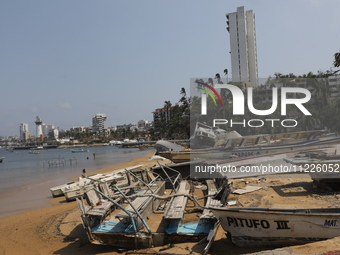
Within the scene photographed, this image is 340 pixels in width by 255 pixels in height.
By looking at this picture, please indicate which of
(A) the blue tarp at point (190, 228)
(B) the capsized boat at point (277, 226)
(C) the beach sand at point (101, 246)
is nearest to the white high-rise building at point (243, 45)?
(C) the beach sand at point (101, 246)

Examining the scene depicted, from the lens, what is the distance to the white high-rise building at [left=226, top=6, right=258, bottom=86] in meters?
58.5

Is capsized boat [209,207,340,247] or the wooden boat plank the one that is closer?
capsized boat [209,207,340,247]

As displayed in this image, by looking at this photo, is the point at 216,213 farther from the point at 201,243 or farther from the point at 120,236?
the point at 120,236

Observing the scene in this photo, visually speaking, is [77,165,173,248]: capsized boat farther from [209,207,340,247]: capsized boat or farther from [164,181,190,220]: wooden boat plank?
[209,207,340,247]: capsized boat

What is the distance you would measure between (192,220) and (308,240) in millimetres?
3338

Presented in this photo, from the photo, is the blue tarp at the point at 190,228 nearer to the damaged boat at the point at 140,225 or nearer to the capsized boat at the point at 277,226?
the damaged boat at the point at 140,225

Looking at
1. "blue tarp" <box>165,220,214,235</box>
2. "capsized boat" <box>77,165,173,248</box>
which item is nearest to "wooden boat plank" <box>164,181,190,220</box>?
"blue tarp" <box>165,220,214,235</box>

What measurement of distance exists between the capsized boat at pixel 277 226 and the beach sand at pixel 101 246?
12.9 inches

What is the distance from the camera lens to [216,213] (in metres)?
7.08

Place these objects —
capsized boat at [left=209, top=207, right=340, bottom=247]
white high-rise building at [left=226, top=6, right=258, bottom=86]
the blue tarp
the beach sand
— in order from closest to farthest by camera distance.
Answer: capsized boat at [left=209, top=207, right=340, bottom=247] < the beach sand < the blue tarp < white high-rise building at [left=226, top=6, right=258, bottom=86]

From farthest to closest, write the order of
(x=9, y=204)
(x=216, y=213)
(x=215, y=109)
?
(x=215, y=109)
(x=9, y=204)
(x=216, y=213)

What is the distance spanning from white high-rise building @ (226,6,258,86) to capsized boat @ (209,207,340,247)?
176 feet

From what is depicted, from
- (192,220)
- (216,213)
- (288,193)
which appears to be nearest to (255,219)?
(216,213)

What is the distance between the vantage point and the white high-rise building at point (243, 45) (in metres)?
58.5
